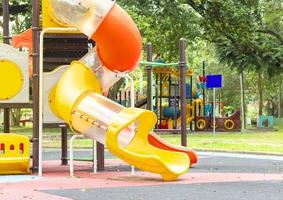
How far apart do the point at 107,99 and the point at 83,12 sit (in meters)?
1.57

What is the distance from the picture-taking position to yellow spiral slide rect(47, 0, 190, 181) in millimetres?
9906

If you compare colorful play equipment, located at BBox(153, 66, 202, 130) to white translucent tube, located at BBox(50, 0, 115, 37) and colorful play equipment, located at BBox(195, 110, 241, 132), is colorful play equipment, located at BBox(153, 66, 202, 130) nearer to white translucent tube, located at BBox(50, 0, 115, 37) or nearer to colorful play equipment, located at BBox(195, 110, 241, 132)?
colorful play equipment, located at BBox(195, 110, 241, 132)

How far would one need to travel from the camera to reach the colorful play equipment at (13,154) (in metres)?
10.9

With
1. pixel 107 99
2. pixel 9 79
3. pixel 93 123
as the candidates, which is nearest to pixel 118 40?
pixel 107 99

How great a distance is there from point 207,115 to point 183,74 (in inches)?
835

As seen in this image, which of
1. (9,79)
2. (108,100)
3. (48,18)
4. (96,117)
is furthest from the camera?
(48,18)

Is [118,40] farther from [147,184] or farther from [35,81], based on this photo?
[147,184]

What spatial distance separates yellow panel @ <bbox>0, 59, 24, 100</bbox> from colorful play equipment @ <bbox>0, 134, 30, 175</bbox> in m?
0.78

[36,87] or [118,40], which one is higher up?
[118,40]

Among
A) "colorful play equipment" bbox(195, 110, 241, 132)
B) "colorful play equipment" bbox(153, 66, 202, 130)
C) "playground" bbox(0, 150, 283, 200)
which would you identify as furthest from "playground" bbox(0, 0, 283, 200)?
"colorful play equipment" bbox(195, 110, 241, 132)

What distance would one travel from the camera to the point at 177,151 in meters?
11.0

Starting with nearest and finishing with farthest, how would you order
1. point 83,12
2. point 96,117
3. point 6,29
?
point 96,117 → point 83,12 → point 6,29

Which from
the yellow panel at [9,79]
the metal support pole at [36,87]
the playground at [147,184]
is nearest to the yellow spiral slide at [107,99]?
the playground at [147,184]

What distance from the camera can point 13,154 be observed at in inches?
433
